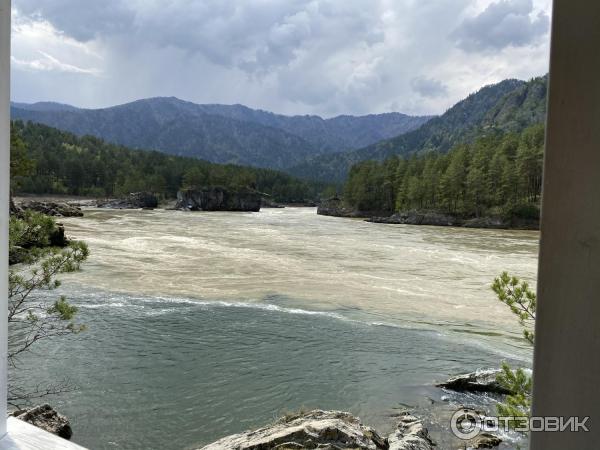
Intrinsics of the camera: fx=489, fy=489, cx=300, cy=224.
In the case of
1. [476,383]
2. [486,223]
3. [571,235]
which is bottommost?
[476,383]

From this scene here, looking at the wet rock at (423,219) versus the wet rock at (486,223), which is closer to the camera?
the wet rock at (486,223)

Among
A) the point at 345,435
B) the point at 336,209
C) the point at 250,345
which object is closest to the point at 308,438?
the point at 345,435

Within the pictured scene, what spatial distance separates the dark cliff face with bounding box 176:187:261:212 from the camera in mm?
88500

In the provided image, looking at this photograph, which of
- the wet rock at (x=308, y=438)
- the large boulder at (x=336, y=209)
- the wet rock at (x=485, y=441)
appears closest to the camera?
the wet rock at (x=308, y=438)

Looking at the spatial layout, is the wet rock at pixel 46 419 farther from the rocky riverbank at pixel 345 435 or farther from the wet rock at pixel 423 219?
the wet rock at pixel 423 219

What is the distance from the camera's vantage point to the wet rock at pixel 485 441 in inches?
238

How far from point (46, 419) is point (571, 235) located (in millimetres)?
6428

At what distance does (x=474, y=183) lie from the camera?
2608 inches

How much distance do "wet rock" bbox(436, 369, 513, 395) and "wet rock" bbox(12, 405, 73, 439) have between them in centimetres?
592

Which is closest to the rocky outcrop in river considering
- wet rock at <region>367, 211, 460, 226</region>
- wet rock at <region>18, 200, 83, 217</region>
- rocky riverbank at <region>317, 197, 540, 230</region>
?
wet rock at <region>18, 200, 83, 217</region>

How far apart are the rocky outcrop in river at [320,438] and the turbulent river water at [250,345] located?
1.51 metres

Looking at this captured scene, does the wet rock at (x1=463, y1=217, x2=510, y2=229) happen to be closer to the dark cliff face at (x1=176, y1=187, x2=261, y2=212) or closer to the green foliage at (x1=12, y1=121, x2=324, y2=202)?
the dark cliff face at (x1=176, y1=187, x2=261, y2=212)

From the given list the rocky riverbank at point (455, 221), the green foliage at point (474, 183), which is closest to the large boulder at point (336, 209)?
the green foliage at point (474, 183)

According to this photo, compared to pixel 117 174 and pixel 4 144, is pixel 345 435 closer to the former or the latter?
pixel 4 144
